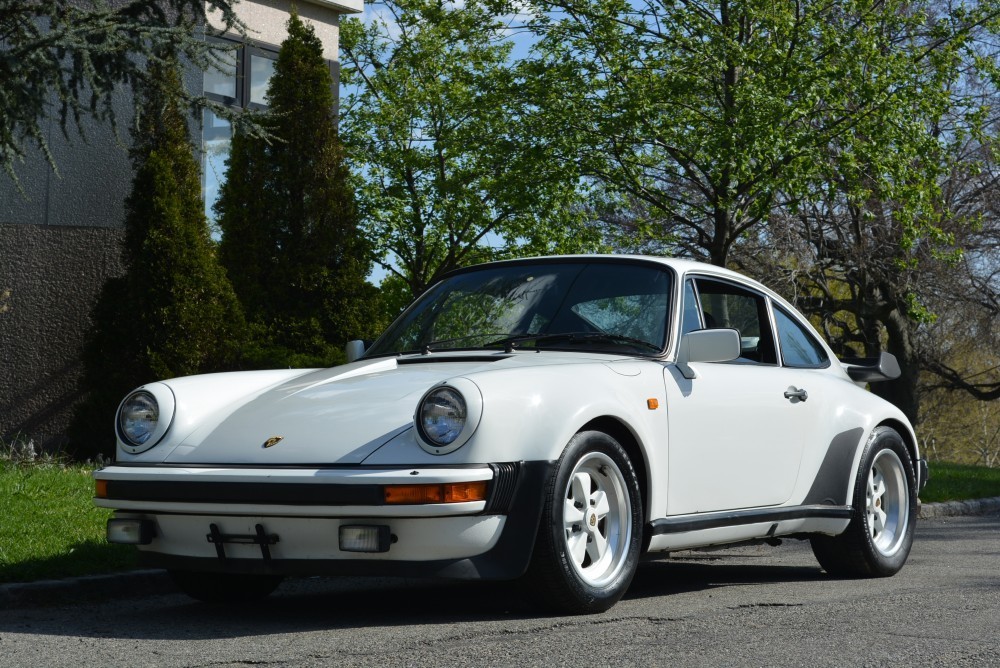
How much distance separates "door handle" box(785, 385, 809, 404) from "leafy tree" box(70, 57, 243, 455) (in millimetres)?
7713

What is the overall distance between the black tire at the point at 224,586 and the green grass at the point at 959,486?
874 centimetres

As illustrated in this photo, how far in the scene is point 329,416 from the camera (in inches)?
211

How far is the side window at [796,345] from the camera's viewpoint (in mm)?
7250

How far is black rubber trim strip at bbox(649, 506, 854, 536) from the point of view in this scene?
5.83 metres

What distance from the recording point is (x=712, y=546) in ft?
20.6

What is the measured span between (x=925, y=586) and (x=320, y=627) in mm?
3338

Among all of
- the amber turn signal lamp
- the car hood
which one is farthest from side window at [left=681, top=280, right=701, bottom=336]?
the amber turn signal lamp

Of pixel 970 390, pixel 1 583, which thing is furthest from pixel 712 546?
pixel 970 390

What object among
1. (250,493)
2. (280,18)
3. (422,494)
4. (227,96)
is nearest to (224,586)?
(250,493)

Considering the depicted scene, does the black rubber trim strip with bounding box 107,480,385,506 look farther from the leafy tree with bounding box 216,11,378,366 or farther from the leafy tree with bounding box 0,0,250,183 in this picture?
the leafy tree with bounding box 216,11,378,366

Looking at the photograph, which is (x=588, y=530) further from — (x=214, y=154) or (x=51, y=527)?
(x=214, y=154)

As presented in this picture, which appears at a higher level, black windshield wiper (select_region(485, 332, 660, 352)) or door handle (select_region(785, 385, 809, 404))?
black windshield wiper (select_region(485, 332, 660, 352))

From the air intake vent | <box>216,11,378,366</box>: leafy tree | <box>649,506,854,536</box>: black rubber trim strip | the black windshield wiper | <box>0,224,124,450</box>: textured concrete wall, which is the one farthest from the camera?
<box>216,11,378,366</box>: leafy tree

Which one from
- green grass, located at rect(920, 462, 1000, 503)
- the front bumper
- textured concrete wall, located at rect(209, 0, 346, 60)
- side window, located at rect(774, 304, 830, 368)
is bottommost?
green grass, located at rect(920, 462, 1000, 503)
